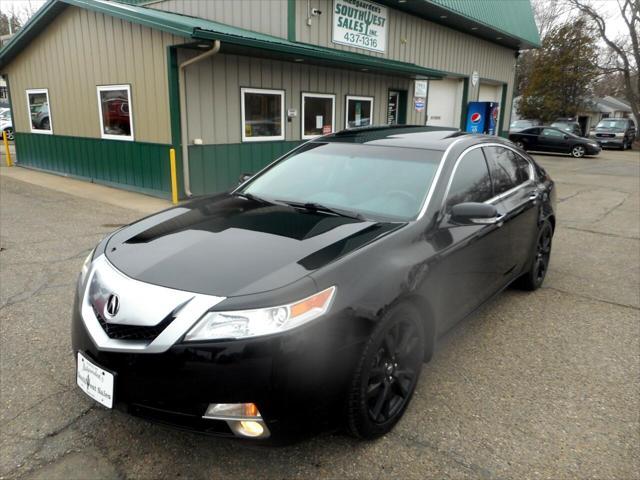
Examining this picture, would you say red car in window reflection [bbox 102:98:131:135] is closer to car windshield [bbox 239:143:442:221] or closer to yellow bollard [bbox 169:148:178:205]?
yellow bollard [bbox 169:148:178:205]

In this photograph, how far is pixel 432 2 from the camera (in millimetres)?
13156

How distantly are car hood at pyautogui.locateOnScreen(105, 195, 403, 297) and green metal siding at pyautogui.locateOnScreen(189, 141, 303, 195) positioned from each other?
6.18 meters

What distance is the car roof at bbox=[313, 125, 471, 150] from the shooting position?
364cm

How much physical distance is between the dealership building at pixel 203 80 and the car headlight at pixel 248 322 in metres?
6.60

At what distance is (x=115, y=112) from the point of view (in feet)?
34.5

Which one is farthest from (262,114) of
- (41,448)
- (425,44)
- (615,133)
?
(615,133)

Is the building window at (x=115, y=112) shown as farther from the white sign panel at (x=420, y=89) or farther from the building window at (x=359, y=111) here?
the white sign panel at (x=420, y=89)

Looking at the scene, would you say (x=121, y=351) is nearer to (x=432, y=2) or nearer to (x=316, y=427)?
(x=316, y=427)

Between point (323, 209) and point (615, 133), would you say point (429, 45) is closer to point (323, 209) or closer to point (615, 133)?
point (323, 209)

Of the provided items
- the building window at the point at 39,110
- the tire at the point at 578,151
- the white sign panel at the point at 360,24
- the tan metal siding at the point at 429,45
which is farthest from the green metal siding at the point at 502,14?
Answer: the building window at the point at 39,110

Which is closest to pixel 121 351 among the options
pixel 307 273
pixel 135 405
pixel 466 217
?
pixel 135 405

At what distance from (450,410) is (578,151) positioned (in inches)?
880

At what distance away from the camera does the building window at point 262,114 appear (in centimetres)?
994

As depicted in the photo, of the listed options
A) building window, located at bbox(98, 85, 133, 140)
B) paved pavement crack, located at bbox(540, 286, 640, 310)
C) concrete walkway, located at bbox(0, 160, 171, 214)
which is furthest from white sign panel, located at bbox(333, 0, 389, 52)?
paved pavement crack, located at bbox(540, 286, 640, 310)
